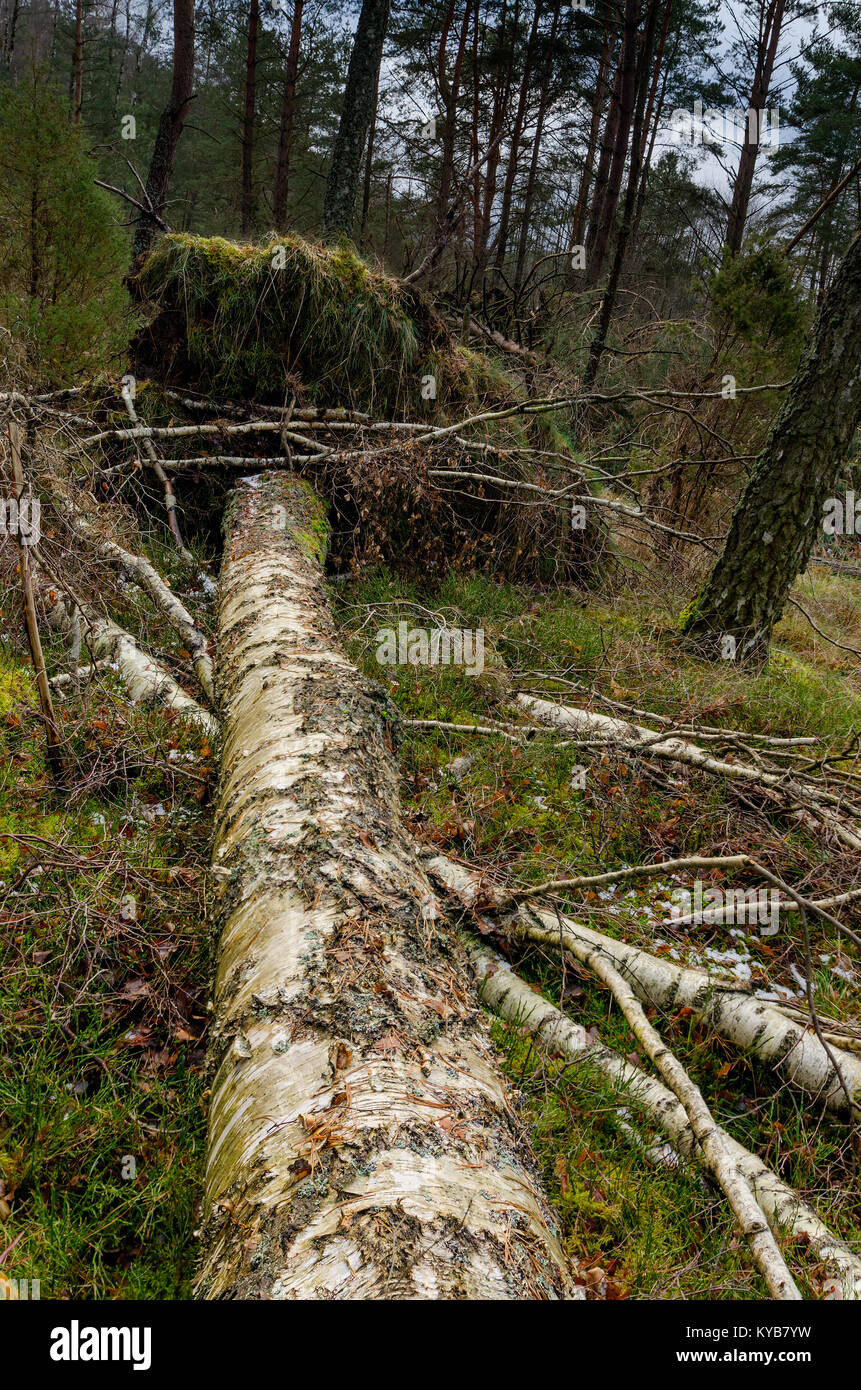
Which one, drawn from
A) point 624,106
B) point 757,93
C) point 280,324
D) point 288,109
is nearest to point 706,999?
point 280,324

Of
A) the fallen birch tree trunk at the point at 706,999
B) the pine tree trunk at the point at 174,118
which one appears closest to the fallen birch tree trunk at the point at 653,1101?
the fallen birch tree trunk at the point at 706,999

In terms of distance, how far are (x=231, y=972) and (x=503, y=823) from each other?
1.76 metres

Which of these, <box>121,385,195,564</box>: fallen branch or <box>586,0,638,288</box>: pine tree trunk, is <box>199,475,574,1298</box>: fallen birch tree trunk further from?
<box>586,0,638,288</box>: pine tree trunk

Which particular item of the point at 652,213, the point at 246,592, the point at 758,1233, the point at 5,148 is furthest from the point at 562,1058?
the point at 652,213

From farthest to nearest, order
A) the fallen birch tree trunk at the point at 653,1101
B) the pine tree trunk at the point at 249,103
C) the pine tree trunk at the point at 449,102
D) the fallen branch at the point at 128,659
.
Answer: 1. the pine tree trunk at the point at 249,103
2. the pine tree trunk at the point at 449,102
3. the fallen branch at the point at 128,659
4. the fallen birch tree trunk at the point at 653,1101

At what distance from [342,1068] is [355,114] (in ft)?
31.1

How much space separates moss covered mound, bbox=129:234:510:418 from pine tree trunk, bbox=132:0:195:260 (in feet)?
15.3

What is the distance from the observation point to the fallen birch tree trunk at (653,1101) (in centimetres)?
179

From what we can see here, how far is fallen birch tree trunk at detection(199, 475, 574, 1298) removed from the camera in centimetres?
108

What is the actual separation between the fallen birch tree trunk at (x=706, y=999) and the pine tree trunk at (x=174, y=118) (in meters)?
9.56

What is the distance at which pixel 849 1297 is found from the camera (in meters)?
1.71

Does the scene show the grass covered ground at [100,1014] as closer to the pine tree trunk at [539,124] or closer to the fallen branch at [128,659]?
the fallen branch at [128,659]

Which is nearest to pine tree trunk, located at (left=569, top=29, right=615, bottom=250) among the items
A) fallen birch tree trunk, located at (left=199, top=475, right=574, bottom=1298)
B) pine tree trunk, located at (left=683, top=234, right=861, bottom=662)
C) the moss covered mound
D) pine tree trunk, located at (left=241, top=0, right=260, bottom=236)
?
pine tree trunk, located at (left=241, top=0, right=260, bottom=236)

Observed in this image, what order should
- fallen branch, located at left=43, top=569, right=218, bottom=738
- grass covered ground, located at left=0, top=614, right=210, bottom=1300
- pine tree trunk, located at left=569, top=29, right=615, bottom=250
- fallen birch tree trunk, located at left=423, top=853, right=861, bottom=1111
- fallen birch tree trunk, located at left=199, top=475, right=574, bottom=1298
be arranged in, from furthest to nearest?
pine tree trunk, located at left=569, top=29, right=615, bottom=250 → fallen branch, located at left=43, top=569, right=218, bottom=738 → fallen birch tree trunk, located at left=423, top=853, right=861, bottom=1111 → grass covered ground, located at left=0, top=614, right=210, bottom=1300 → fallen birch tree trunk, located at left=199, top=475, right=574, bottom=1298
